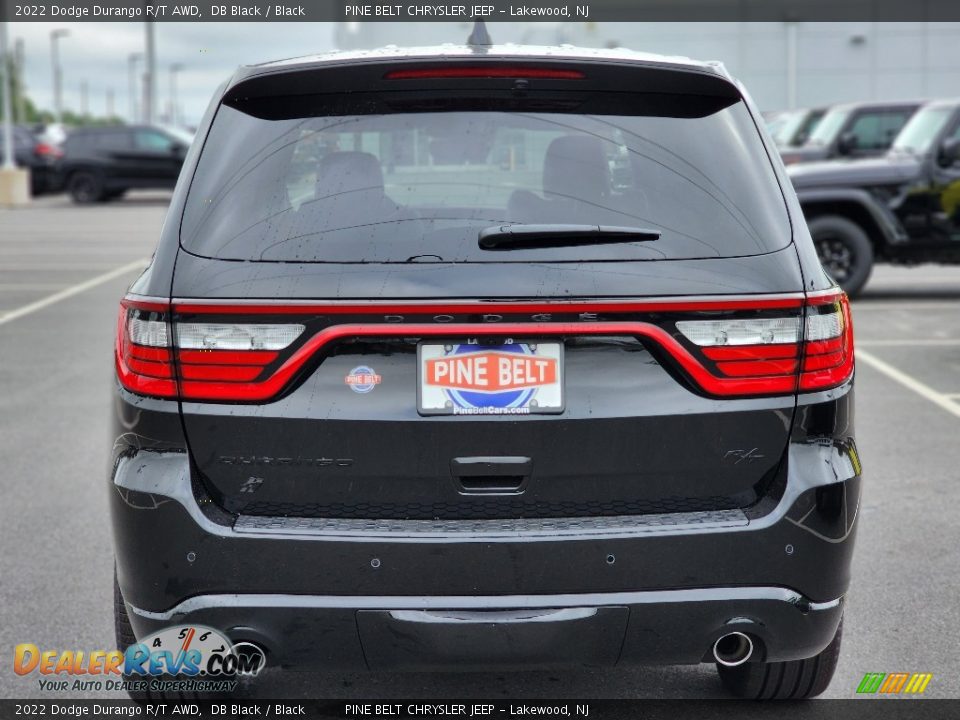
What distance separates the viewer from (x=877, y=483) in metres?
6.14

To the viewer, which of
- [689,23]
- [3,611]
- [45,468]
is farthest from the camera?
[689,23]

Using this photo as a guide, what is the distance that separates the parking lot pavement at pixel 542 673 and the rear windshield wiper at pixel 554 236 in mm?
1380

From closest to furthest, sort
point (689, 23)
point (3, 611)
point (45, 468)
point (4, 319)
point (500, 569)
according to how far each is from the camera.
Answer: point (500, 569) → point (3, 611) → point (45, 468) → point (4, 319) → point (689, 23)

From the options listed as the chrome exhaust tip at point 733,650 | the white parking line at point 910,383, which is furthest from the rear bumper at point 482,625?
the white parking line at point 910,383

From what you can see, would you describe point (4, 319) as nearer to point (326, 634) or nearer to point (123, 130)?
point (326, 634)

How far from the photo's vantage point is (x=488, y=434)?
290cm

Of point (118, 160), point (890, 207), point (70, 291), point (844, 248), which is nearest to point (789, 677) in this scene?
point (844, 248)

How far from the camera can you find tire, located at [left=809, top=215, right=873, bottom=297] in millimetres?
12469

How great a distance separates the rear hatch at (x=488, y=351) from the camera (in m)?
2.89

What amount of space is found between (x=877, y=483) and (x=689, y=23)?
2095 inches

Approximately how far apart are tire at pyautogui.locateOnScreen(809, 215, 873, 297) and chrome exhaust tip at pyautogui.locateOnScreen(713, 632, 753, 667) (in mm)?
9764

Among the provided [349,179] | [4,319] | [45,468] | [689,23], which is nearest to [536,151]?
[349,179]

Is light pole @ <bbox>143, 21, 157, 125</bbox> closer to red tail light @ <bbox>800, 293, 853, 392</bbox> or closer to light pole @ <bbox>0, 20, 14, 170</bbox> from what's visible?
light pole @ <bbox>0, 20, 14, 170</bbox>

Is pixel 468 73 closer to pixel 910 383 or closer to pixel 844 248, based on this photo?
pixel 910 383
